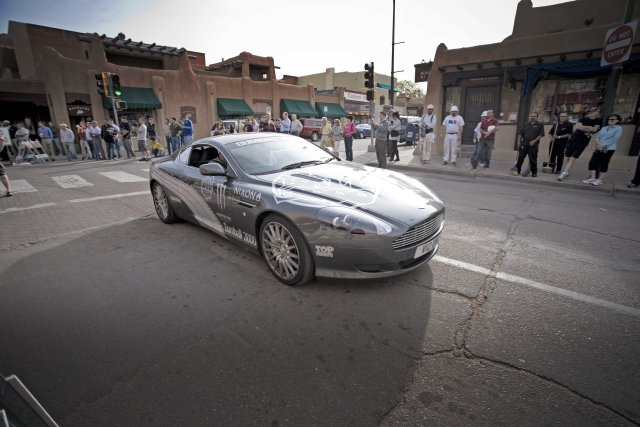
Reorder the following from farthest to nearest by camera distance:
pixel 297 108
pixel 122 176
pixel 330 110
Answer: pixel 330 110 < pixel 297 108 < pixel 122 176

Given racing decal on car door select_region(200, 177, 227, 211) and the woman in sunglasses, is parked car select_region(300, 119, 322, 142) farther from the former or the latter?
racing decal on car door select_region(200, 177, 227, 211)

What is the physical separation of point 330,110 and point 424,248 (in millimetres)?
38487

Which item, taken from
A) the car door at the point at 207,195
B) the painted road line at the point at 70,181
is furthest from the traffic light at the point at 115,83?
the car door at the point at 207,195

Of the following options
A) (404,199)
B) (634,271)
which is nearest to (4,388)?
(404,199)

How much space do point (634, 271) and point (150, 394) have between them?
4.76m

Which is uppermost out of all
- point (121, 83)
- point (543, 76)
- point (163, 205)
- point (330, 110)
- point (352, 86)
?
point (352, 86)

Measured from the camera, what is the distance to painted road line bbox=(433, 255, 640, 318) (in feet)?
9.20

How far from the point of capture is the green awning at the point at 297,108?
3334 centimetres

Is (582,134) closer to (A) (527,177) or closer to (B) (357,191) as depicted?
(A) (527,177)

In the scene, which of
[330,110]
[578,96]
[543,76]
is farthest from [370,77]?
[330,110]

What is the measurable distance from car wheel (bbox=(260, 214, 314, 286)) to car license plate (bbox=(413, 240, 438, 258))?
3.30ft

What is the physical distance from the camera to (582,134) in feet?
28.2

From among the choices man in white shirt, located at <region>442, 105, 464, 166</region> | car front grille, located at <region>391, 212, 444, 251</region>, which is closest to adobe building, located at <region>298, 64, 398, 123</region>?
man in white shirt, located at <region>442, 105, 464, 166</region>

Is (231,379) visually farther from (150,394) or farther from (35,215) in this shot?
(35,215)
